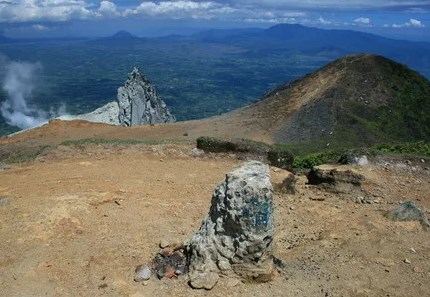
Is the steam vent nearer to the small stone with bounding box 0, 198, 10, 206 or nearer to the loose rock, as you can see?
the loose rock

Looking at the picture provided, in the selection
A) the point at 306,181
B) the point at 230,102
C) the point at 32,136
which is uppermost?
the point at 306,181

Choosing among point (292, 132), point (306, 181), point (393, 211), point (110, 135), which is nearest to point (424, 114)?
point (292, 132)

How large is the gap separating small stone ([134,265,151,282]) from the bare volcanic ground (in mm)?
143

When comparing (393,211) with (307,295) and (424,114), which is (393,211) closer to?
(307,295)

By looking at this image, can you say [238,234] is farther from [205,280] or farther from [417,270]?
[417,270]

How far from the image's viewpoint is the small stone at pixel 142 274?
10.2 metres

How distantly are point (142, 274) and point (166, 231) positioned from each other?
2.01 meters

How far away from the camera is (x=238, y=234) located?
9.89 m

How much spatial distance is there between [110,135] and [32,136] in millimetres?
7829

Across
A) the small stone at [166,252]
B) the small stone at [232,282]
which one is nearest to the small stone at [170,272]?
the small stone at [166,252]

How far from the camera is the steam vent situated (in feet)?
31.9

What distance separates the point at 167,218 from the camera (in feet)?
42.5

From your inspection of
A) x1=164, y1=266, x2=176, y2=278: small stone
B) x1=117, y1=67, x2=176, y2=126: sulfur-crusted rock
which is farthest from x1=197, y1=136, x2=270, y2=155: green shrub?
x1=117, y1=67, x2=176, y2=126: sulfur-crusted rock

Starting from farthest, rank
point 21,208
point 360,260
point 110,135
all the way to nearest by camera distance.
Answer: point 110,135
point 21,208
point 360,260
